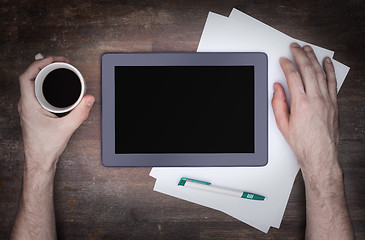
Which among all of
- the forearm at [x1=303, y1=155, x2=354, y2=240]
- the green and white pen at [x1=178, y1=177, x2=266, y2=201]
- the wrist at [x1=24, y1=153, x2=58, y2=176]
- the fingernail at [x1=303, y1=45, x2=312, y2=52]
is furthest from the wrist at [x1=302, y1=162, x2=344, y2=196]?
the wrist at [x1=24, y1=153, x2=58, y2=176]

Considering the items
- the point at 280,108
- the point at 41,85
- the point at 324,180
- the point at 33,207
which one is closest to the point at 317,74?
the point at 280,108

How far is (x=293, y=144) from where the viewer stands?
1005mm

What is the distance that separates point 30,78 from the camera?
0.94 meters

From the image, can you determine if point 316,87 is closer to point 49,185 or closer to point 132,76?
point 132,76

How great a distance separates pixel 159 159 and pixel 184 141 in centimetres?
10

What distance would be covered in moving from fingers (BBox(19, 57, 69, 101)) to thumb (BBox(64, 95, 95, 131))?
14 centimetres

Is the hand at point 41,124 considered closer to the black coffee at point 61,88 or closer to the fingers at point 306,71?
the black coffee at point 61,88

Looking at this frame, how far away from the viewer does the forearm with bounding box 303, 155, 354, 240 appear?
0.99m

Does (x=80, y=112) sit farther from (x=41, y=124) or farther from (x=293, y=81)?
(x=293, y=81)

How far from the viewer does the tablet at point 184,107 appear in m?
0.95

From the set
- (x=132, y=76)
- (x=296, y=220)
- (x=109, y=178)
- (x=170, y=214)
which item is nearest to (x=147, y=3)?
(x=132, y=76)

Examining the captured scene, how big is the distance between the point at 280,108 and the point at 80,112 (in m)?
0.61

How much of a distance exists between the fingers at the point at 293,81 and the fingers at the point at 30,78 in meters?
0.73

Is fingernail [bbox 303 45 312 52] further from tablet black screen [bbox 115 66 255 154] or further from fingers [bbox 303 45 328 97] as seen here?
tablet black screen [bbox 115 66 255 154]
